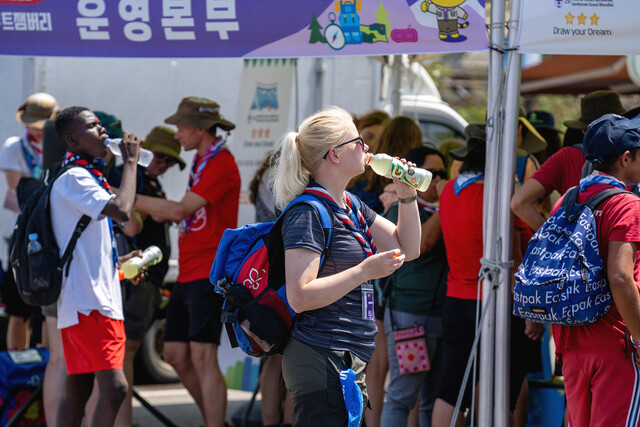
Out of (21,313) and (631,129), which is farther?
(21,313)

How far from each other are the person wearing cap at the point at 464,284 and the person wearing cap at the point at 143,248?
1811mm

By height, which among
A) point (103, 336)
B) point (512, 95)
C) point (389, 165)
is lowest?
point (103, 336)

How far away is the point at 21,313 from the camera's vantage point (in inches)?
247

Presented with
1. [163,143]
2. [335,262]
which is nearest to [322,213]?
Result: [335,262]

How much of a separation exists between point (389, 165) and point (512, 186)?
1034 millimetres

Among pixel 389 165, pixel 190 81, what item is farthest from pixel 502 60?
pixel 190 81

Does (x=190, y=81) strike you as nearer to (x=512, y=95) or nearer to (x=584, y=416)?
(x=512, y=95)

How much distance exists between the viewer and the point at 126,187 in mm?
4082

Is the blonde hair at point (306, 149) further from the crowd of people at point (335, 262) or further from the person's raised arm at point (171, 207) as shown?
the person's raised arm at point (171, 207)

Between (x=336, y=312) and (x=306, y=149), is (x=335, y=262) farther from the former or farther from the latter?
(x=306, y=149)

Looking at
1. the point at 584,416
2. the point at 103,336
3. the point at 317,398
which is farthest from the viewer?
the point at 103,336

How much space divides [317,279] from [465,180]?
1701mm

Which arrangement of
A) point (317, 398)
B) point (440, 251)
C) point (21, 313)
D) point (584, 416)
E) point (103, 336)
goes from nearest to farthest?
1. point (317, 398)
2. point (584, 416)
3. point (103, 336)
4. point (440, 251)
5. point (21, 313)

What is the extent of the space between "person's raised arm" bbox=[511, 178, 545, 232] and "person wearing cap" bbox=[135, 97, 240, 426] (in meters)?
1.79
